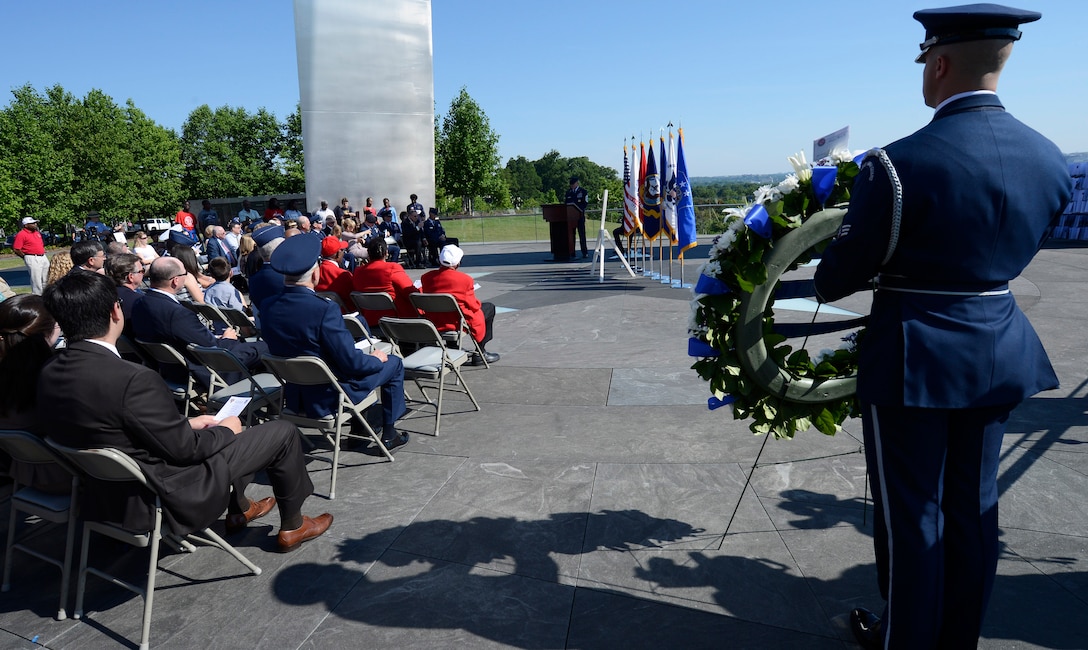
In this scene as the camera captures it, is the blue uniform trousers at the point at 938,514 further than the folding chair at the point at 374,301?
No

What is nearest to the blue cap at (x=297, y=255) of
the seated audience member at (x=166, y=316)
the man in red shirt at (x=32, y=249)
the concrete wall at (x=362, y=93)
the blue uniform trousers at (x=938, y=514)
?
the seated audience member at (x=166, y=316)

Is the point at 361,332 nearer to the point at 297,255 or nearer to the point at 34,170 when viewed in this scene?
the point at 297,255

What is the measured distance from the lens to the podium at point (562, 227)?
53.8 ft

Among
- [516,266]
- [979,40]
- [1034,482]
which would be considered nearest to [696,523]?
[1034,482]

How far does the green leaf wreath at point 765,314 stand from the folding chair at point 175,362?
3660 mm

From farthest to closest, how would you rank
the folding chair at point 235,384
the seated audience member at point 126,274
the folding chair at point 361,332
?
the folding chair at point 361,332 < the seated audience member at point 126,274 < the folding chair at point 235,384

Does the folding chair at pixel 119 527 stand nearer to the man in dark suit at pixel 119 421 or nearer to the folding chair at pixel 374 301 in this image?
the man in dark suit at pixel 119 421

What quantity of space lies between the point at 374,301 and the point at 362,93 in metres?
16.9

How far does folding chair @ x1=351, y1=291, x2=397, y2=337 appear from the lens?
6.46m

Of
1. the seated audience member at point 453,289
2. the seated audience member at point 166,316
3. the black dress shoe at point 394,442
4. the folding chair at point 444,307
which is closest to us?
the black dress shoe at point 394,442

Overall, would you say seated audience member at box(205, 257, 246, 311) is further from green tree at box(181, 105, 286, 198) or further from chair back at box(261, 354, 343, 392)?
green tree at box(181, 105, 286, 198)

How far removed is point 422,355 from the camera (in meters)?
5.51

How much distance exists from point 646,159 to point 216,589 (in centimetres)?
1107

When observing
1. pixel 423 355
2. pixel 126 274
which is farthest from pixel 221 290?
pixel 423 355
